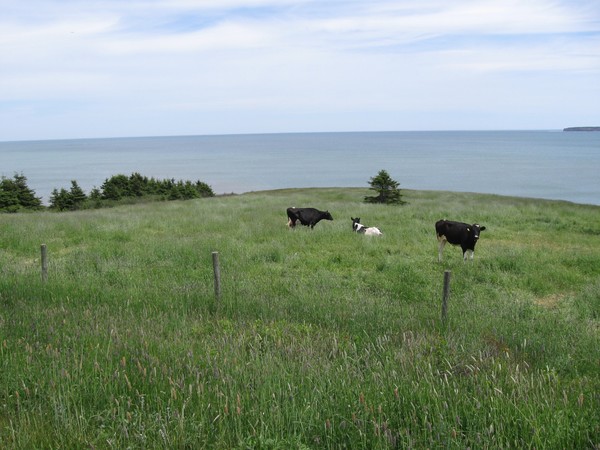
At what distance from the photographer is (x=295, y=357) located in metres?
5.70

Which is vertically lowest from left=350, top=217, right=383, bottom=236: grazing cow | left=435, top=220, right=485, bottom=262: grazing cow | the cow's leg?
the cow's leg

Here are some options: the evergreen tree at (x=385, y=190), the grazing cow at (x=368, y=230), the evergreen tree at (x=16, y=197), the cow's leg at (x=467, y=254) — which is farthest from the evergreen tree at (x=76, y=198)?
the cow's leg at (x=467, y=254)

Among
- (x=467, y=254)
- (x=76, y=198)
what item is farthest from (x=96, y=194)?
(x=467, y=254)

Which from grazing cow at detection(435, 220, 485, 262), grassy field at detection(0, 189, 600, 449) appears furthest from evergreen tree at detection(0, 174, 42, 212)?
grazing cow at detection(435, 220, 485, 262)

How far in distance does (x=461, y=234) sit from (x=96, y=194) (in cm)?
4543

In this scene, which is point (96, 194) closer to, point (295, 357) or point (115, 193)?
point (115, 193)

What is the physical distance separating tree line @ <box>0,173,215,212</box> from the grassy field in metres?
37.0

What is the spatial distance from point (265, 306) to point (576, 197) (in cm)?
7105

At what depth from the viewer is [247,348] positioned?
655 cm

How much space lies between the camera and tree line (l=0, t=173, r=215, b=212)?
46844mm

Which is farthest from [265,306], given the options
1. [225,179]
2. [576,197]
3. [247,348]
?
[225,179]

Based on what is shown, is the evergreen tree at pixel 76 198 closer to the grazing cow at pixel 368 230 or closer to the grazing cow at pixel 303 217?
the grazing cow at pixel 303 217

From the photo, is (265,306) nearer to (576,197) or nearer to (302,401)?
(302,401)

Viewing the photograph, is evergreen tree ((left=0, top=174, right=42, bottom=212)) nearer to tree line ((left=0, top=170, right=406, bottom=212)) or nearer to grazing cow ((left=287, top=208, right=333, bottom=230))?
tree line ((left=0, top=170, right=406, bottom=212))
